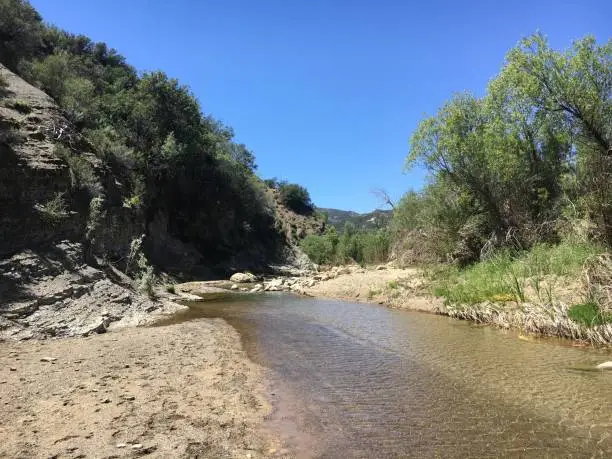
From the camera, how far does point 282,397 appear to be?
26.5 feet

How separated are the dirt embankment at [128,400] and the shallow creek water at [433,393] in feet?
2.35

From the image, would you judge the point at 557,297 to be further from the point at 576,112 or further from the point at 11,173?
the point at 11,173

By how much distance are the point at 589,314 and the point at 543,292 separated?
2.81m

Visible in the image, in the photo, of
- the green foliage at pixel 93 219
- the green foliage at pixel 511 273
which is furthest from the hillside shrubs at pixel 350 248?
the green foliage at pixel 93 219

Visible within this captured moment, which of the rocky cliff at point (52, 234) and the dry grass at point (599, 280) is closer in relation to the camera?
the dry grass at point (599, 280)

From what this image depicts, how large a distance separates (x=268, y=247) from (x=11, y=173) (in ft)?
184

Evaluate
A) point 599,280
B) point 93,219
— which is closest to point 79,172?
point 93,219

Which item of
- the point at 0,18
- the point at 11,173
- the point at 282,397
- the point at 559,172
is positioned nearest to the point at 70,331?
the point at 11,173

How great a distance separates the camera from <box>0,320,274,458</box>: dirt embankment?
5617mm

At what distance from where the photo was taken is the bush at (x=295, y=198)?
107438 mm

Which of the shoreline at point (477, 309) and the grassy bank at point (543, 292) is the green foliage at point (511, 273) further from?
the shoreline at point (477, 309)

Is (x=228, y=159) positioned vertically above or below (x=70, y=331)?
above

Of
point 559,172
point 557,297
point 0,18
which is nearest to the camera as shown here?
point 557,297

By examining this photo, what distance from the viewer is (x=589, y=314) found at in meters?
12.3
